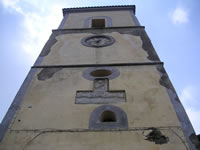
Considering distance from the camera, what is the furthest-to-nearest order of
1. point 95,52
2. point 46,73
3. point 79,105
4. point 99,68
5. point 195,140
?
point 95,52 < point 99,68 < point 46,73 < point 79,105 < point 195,140

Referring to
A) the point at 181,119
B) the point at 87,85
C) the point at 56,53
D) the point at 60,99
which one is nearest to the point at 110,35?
the point at 56,53

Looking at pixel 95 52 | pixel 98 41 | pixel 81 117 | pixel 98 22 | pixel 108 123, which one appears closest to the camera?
pixel 108 123

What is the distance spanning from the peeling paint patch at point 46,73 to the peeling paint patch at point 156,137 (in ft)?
8.77

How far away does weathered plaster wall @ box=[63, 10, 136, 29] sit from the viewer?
898cm

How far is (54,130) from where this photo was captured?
138 inches

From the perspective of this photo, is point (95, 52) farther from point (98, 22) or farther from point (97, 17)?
point (97, 17)

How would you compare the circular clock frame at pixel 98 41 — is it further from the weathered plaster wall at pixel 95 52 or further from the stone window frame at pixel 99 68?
the stone window frame at pixel 99 68

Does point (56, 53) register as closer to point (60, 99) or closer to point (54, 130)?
point (60, 99)

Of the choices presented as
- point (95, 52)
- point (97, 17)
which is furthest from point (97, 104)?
point (97, 17)

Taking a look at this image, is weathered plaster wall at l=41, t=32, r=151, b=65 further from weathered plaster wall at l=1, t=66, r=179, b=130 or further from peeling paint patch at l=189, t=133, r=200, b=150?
peeling paint patch at l=189, t=133, r=200, b=150

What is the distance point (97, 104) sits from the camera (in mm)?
4117

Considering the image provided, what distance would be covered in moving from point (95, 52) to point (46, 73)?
5.32 feet

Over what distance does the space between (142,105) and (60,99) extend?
1.52 metres

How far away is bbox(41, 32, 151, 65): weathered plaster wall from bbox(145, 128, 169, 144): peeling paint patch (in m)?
2.53
